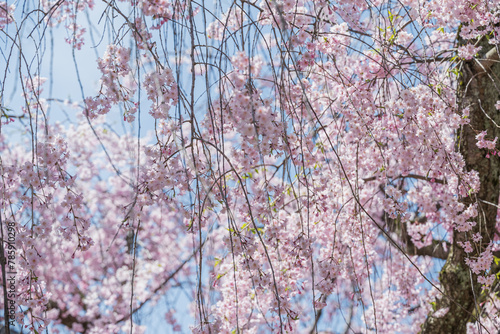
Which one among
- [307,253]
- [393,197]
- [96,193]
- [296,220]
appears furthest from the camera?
[96,193]

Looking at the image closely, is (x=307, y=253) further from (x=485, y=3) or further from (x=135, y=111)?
(x=485, y=3)

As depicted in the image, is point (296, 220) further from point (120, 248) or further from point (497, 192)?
point (120, 248)

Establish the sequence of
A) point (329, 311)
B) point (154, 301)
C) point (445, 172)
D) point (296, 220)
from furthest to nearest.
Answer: point (154, 301) < point (329, 311) < point (296, 220) < point (445, 172)

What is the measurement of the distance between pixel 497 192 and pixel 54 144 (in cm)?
228

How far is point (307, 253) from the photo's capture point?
181cm

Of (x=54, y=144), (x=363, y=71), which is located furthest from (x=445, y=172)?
(x=54, y=144)

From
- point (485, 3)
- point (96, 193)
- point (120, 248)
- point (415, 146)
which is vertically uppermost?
point (96, 193)

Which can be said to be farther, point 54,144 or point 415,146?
point 415,146

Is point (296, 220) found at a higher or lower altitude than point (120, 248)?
lower

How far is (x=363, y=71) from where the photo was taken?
2400 mm

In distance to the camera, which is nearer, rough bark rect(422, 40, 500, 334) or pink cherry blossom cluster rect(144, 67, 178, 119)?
pink cherry blossom cluster rect(144, 67, 178, 119)

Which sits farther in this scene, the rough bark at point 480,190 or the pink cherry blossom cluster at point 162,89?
the rough bark at point 480,190

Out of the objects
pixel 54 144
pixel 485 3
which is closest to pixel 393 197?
pixel 485 3

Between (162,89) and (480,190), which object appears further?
(480,190)
